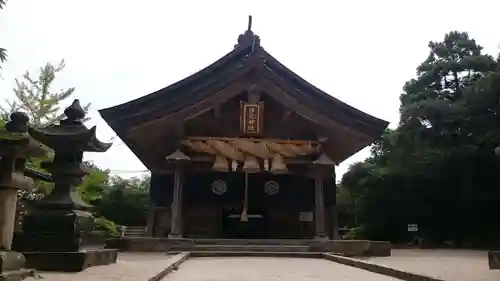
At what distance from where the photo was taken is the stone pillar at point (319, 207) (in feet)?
52.7

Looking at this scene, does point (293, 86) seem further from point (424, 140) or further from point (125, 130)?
point (424, 140)

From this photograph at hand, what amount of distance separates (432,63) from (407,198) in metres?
8.65

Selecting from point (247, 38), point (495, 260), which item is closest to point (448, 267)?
point (495, 260)

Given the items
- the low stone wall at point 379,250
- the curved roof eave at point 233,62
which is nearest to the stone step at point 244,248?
the low stone wall at point 379,250

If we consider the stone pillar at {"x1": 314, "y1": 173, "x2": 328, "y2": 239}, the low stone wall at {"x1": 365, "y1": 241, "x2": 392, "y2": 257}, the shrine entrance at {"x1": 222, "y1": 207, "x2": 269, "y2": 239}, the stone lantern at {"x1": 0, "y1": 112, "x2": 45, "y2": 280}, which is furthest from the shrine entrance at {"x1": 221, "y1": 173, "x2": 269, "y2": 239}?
the stone lantern at {"x1": 0, "y1": 112, "x2": 45, "y2": 280}

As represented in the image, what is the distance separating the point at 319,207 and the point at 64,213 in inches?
400

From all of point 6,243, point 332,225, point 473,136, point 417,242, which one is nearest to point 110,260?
point 6,243

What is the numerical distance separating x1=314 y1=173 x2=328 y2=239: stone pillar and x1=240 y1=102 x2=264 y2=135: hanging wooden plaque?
2507mm

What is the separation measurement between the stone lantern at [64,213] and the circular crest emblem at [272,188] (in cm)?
999

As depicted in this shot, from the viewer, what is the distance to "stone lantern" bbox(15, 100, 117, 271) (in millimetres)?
7195

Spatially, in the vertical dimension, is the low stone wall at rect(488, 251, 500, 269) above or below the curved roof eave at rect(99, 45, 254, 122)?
below

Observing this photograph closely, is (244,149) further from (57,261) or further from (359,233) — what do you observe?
(359,233)

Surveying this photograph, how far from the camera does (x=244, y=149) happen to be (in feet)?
54.4

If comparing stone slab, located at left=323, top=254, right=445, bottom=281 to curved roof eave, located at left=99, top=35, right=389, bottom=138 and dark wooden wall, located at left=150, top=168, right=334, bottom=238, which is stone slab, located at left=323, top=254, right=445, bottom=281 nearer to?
dark wooden wall, located at left=150, top=168, right=334, bottom=238
